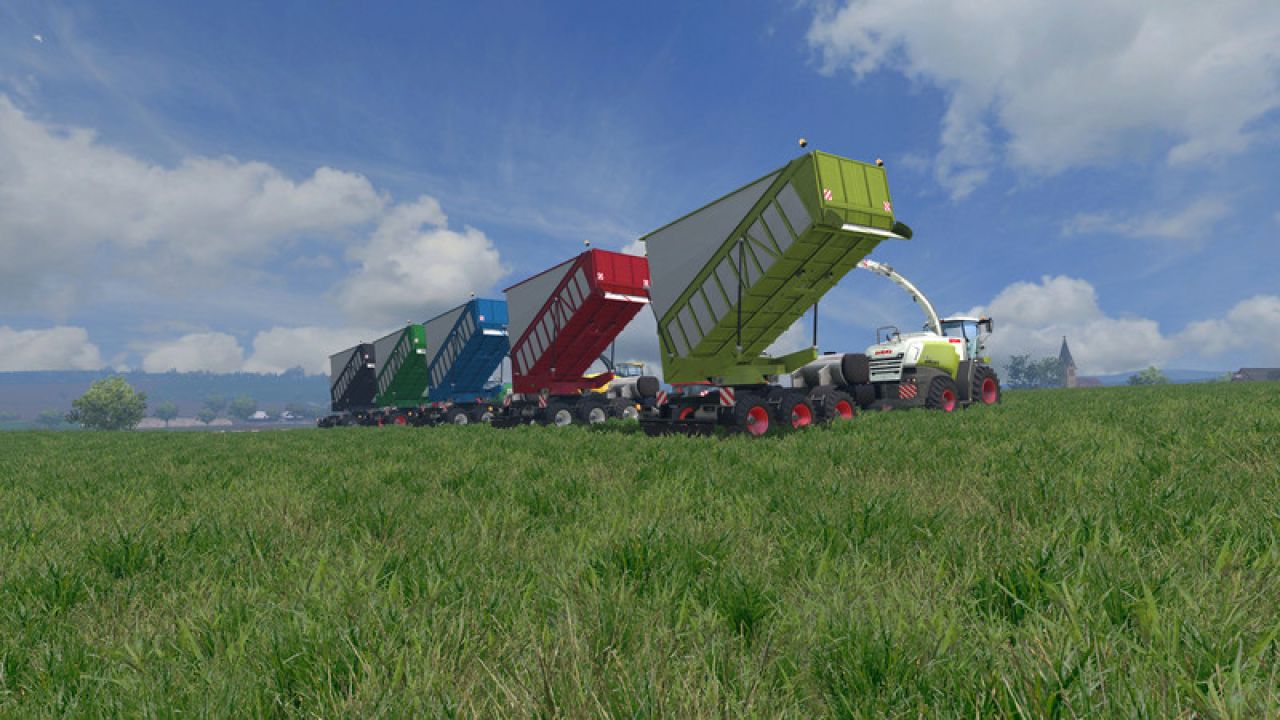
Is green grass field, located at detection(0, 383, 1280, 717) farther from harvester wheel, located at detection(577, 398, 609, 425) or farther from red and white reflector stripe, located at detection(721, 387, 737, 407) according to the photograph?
Result: harvester wheel, located at detection(577, 398, 609, 425)

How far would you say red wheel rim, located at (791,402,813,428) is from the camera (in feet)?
35.7

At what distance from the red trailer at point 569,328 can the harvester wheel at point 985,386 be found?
8809 mm

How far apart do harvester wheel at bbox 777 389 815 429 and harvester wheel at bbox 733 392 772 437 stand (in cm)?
28

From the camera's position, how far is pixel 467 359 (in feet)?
72.6

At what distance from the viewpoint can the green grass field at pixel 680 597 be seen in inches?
60.9

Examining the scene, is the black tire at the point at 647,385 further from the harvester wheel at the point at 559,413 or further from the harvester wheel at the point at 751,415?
the harvester wheel at the point at 751,415

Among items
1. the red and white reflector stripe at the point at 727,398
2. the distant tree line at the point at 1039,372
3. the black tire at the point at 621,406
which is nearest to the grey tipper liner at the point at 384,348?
the black tire at the point at 621,406

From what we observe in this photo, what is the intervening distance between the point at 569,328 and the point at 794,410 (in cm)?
780

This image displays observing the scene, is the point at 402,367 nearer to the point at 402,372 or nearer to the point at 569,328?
the point at 402,372

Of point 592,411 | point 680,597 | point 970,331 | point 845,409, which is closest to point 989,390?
point 970,331

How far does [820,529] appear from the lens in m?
3.11

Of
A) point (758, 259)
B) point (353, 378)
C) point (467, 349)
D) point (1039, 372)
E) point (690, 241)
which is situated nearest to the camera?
point (758, 259)

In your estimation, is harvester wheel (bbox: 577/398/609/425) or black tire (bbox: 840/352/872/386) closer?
black tire (bbox: 840/352/872/386)

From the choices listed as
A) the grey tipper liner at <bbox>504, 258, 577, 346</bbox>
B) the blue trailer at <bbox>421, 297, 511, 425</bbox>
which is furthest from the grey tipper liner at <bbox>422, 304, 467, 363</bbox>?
the grey tipper liner at <bbox>504, 258, 577, 346</bbox>
